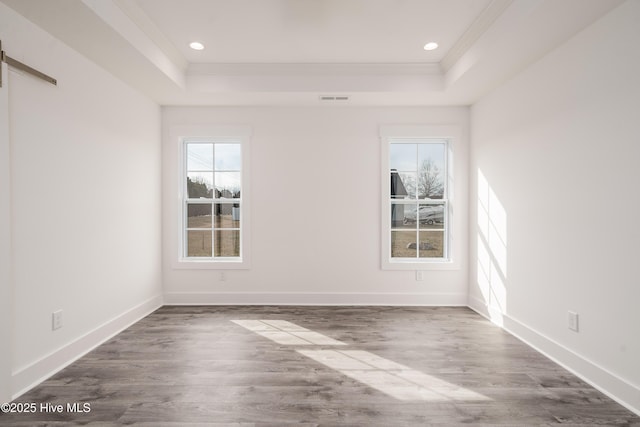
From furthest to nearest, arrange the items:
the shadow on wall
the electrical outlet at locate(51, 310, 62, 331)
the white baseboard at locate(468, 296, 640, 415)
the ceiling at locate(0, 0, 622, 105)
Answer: the shadow on wall < the electrical outlet at locate(51, 310, 62, 331) < the ceiling at locate(0, 0, 622, 105) < the white baseboard at locate(468, 296, 640, 415)

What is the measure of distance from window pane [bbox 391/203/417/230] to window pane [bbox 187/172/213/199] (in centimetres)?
248

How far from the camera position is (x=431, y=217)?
14.0 feet

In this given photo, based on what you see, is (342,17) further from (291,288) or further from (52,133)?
(291,288)

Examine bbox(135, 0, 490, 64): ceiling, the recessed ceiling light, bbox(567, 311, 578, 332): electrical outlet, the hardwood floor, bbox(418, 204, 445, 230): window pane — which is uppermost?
the recessed ceiling light

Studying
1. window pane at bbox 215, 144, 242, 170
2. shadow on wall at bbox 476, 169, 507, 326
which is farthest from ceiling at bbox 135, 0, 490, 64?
shadow on wall at bbox 476, 169, 507, 326

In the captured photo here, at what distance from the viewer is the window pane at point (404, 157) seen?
4.27 m

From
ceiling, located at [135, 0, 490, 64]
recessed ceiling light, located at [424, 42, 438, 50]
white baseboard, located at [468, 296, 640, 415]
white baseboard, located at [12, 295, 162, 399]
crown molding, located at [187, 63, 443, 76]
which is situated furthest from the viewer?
crown molding, located at [187, 63, 443, 76]

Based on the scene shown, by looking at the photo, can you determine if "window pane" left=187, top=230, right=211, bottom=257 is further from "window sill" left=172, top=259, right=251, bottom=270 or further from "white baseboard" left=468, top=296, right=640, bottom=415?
"white baseboard" left=468, top=296, right=640, bottom=415

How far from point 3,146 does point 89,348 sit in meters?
1.79

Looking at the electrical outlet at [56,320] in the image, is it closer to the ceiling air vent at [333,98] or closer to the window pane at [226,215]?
the window pane at [226,215]

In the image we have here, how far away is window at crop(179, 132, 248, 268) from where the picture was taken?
427cm

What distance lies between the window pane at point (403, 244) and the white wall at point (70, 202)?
3121mm

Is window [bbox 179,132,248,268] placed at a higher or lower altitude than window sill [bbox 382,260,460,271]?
higher

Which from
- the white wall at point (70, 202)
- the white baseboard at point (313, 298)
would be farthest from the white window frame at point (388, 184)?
the white wall at point (70, 202)
